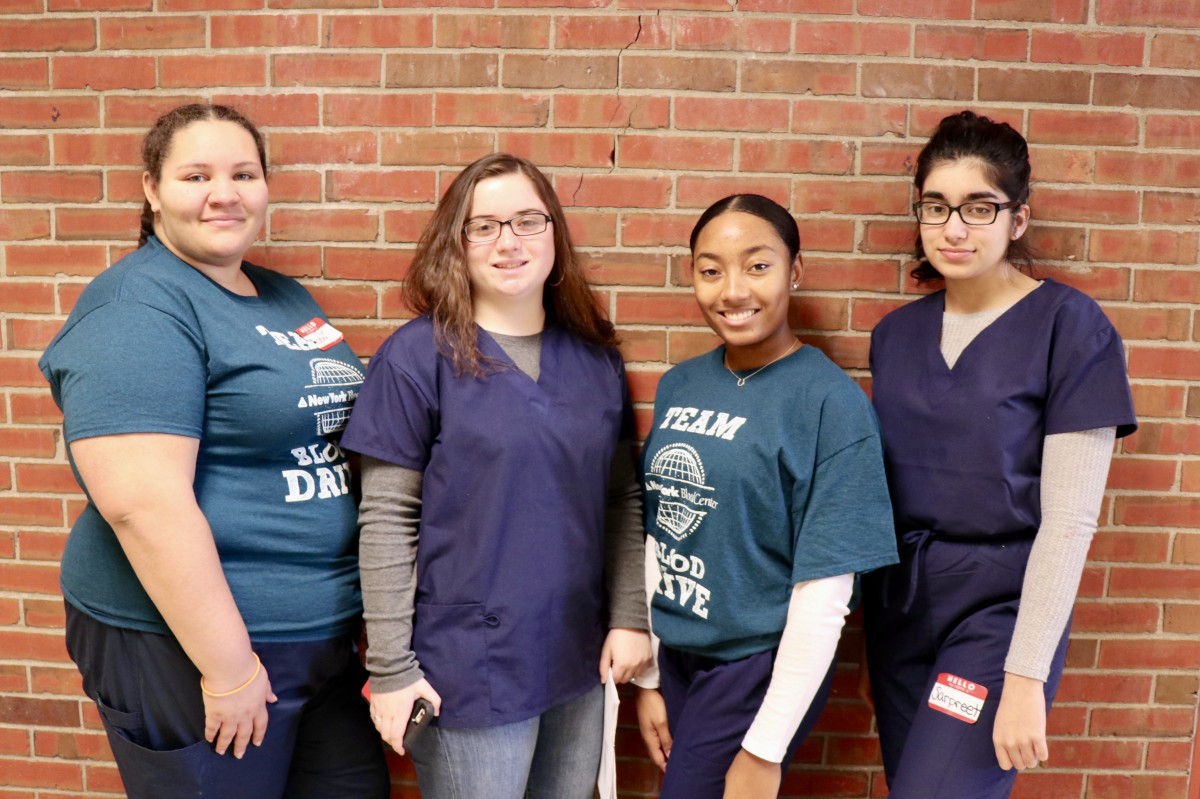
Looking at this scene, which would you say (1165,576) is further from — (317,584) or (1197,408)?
(317,584)

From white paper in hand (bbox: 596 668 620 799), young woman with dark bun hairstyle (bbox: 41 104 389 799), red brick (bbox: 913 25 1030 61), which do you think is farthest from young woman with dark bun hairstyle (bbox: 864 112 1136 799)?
young woman with dark bun hairstyle (bbox: 41 104 389 799)

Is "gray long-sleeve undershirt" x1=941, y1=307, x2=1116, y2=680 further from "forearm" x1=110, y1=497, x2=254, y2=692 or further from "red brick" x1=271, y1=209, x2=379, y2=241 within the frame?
"red brick" x1=271, y1=209, x2=379, y2=241

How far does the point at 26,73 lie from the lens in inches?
72.6

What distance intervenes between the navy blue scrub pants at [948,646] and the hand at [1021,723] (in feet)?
0.13

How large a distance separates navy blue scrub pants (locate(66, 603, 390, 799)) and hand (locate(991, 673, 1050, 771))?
1.26 m

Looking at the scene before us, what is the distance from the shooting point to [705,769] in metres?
1.42

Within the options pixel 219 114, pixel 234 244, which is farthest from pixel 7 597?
pixel 219 114

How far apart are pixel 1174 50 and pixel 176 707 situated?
2532mm

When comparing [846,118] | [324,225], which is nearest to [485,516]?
[324,225]

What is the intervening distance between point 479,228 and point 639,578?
0.80 m

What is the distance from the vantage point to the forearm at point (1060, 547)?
134cm

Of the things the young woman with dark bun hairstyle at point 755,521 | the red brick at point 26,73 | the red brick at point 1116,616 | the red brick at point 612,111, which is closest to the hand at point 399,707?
the young woman with dark bun hairstyle at point 755,521

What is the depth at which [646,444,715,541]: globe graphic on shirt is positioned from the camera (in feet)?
4.75

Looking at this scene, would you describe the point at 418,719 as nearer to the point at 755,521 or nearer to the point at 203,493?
the point at 203,493
